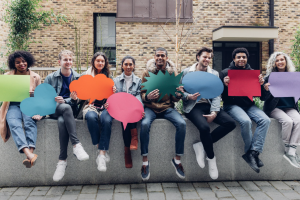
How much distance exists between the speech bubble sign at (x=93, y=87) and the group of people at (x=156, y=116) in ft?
0.25

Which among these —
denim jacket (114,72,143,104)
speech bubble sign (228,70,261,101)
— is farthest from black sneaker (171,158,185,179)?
speech bubble sign (228,70,261,101)

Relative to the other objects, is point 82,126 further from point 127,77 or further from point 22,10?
point 22,10

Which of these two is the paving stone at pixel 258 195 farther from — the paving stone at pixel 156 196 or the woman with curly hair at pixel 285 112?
the paving stone at pixel 156 196

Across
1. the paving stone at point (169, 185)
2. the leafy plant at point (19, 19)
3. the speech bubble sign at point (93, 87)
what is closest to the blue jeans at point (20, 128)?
the speech bubble sign at point (93, 87)

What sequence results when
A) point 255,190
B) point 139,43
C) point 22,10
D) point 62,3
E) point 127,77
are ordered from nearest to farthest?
point 255,190
point 127,77
point 22,10
point 139,43
point 62,3

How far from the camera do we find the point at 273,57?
134 inches

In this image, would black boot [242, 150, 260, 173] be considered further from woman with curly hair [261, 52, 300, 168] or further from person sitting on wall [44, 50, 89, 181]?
person sitting on wall [44, 50, 89, 181]

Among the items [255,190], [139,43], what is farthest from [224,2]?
[255,190]

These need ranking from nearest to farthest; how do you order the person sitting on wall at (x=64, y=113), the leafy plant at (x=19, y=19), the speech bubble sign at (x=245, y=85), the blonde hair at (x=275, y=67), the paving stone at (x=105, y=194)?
the paving stone at (x=105, y=194) → the person sitting on wall at (x=64, y=113) → the speech bubble sign at (x=245, y=85) → the blonde hair at (x=275, y=67) → the leafy plant at (x=19, y=19)

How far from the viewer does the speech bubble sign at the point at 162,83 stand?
2.99m

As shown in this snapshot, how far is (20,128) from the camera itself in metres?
2.79

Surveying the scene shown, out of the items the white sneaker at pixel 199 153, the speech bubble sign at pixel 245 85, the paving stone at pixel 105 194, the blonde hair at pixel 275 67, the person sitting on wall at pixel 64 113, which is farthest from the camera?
the blonde hair at pixel 275 67

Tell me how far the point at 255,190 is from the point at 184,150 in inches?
38.5

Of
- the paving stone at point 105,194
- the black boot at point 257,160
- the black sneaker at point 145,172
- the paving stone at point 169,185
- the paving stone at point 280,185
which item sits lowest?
the paving stone at point 280,185
